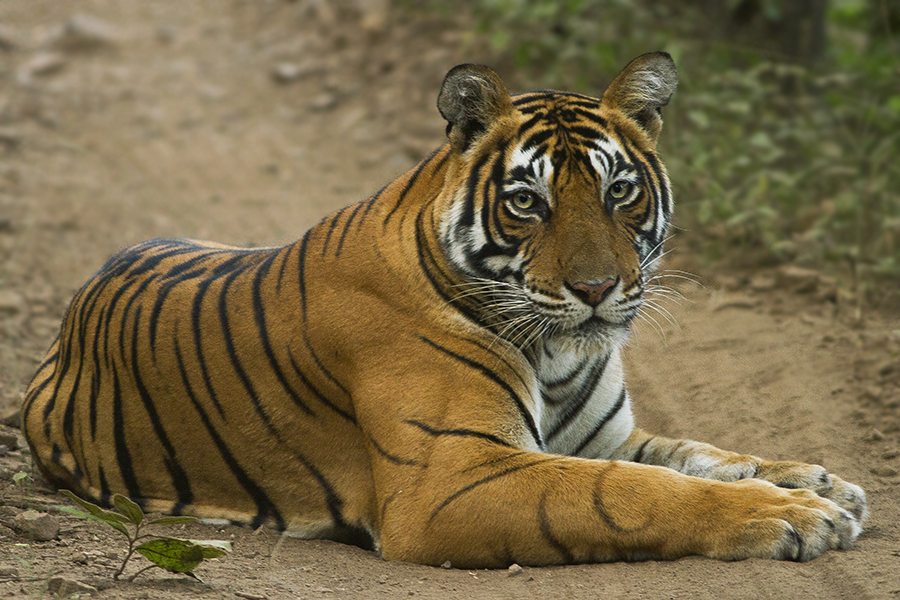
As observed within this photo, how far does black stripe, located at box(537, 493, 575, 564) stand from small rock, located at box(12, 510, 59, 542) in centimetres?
156

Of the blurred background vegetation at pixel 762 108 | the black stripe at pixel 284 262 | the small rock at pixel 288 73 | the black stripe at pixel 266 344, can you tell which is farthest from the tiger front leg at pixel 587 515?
the small rock at pixel 288 73

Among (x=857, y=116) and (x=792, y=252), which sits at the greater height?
(x=857, y=116)

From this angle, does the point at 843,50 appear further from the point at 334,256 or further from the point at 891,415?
the point at 334,256

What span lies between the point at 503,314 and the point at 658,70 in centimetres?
106

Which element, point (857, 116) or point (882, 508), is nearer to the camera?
point (882, 508)

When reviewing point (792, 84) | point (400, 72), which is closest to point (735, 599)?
point (792, 84)

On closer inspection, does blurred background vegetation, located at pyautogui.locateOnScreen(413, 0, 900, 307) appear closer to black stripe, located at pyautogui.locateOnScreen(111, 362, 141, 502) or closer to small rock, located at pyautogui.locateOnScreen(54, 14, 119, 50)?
black stripe, located at pyautogui.locateOnScreen(111, 362, 141, 502)

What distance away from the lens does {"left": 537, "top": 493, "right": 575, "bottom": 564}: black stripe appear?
303 centimetres

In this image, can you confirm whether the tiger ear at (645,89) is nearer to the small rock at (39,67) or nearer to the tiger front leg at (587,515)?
the tiger front leg at (587,515)

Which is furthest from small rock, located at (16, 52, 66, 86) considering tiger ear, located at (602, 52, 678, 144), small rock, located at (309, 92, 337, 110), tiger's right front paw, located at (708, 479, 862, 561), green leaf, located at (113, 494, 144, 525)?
tiger's right front paw, located at (708, 479, 862, 561)

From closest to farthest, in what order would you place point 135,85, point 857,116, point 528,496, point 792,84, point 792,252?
1. point 528,496
2. point 792,252
3. point 857,116
4. point 792,84
5. point 135,85

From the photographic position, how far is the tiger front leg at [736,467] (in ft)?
11.0

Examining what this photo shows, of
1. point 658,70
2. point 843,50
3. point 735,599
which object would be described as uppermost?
point 843,50

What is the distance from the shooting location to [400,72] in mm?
9602
